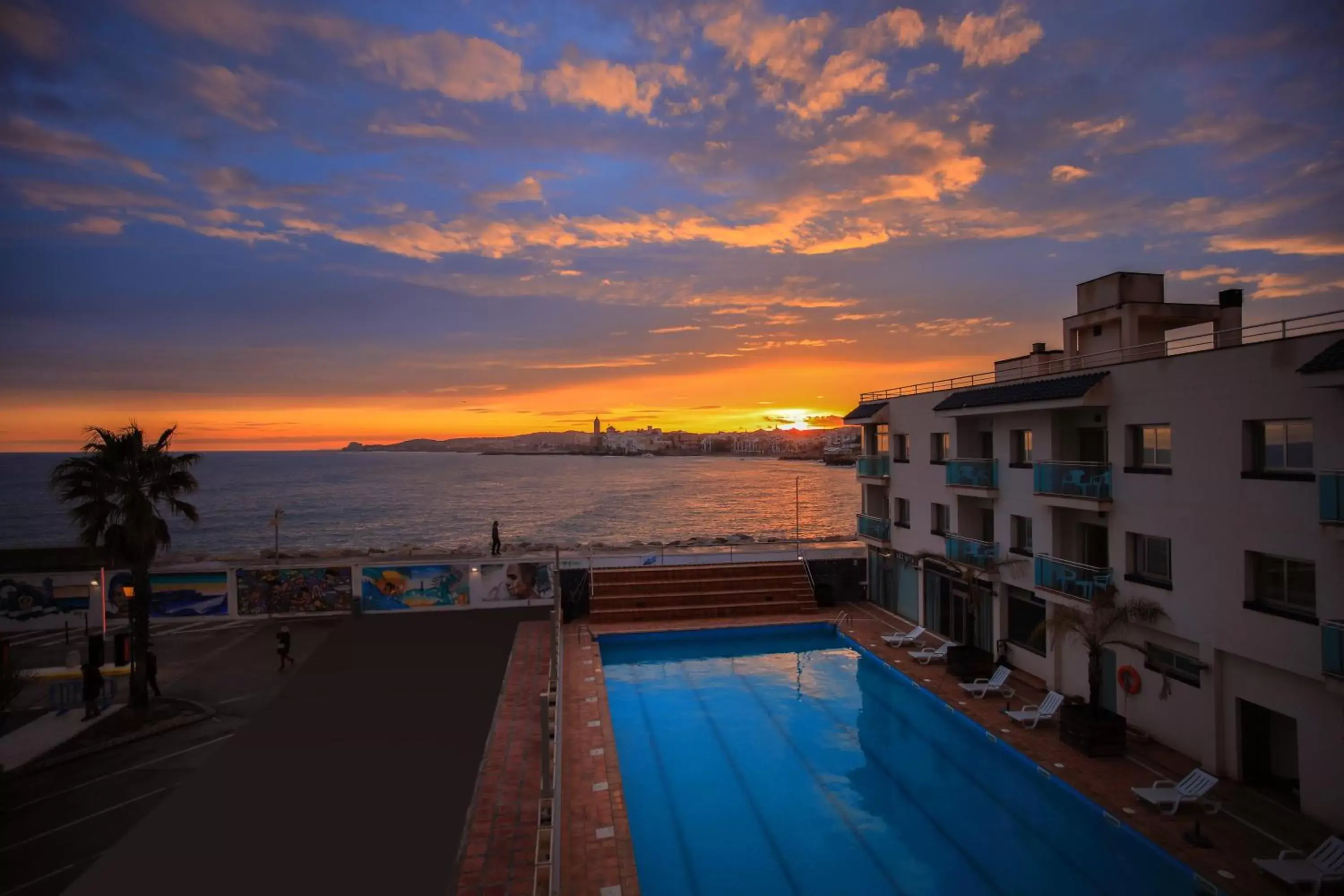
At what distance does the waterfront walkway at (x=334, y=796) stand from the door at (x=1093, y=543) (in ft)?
45.9

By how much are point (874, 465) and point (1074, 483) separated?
10377 millimetres

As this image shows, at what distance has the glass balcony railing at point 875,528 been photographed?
84.2ft

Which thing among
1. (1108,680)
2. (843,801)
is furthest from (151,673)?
(1108,680)

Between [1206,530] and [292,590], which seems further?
[292,590]

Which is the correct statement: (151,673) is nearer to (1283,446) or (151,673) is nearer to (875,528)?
(875,528)

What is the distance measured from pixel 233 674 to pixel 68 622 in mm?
9551

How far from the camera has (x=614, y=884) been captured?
31.7 feet

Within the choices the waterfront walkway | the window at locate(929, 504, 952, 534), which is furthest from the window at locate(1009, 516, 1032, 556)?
the waterfront walkway

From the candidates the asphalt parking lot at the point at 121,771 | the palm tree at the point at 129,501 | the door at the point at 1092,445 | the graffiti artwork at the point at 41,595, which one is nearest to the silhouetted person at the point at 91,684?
the palm tree at the point at 129,501

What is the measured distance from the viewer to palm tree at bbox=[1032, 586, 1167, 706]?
545 inches

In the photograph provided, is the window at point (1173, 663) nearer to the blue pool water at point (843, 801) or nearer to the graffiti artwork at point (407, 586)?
the blue pool water at point (843, 801)

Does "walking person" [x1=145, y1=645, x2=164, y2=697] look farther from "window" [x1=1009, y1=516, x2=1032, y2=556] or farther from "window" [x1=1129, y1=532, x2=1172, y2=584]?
"window" [x1=1129, y1=532, x2=1172, y2=584]

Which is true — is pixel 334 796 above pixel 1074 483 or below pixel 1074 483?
below

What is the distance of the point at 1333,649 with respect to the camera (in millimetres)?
9898
